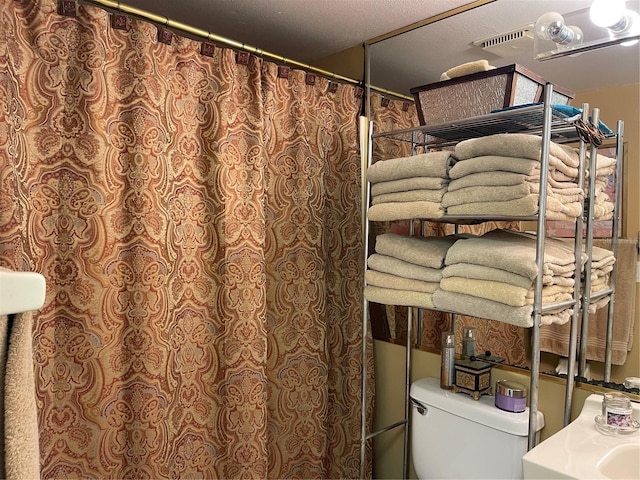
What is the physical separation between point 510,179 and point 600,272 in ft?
1.39

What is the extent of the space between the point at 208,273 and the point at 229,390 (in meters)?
0.40

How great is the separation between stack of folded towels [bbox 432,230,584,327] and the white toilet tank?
1.12 feet

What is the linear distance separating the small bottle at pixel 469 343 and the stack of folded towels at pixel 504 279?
1.11 feet

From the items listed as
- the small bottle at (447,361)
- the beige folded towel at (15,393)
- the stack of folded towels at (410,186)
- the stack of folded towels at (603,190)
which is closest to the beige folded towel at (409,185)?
the stack of folded towels at (410,186)

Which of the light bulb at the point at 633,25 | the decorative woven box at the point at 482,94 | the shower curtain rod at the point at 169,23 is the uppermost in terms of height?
the shower curtain rod at the point at 169,23

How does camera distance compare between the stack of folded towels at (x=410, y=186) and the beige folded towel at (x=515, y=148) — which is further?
the stack of folded towels at (x=410, y=186)

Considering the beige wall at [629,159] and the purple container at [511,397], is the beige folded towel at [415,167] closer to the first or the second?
the beige wall at [629,159]

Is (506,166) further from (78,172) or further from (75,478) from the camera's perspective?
(75,478)

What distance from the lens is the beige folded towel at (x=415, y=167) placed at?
4.54 ft

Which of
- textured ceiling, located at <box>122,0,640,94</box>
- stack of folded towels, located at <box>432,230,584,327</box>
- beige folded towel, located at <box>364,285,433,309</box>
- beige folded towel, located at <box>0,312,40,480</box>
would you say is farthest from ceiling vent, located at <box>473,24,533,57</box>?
beige folded towel, located at <box>0,312,40,480</box>

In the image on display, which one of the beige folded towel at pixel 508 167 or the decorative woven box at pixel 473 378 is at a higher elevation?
the beige folded towel at pixel 508 167

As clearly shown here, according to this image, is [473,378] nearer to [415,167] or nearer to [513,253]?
[513,253]

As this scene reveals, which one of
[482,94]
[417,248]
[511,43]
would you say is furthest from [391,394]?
[511,43]

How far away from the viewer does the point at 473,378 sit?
4.94 feet
